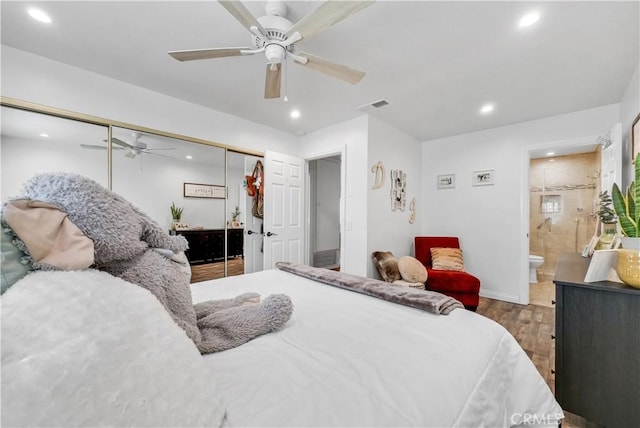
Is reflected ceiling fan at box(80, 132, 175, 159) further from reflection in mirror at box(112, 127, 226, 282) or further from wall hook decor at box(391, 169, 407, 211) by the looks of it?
wall hook decor at box(391, 169, 407, 211)

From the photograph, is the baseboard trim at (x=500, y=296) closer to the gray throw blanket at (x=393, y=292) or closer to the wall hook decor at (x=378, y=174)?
the wall hook decor at (x=378, y=174)

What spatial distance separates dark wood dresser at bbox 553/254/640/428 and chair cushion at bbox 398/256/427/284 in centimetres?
159

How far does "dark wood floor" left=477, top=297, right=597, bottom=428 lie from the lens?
1789 mm

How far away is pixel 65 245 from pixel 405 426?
939mm

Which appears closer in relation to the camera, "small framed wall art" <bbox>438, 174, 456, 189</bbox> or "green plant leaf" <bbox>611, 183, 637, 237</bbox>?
"green plant leaf" <bbox>611, 183, 637, 237</bbox>

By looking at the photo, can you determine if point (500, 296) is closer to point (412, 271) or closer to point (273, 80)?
point (412, 271)

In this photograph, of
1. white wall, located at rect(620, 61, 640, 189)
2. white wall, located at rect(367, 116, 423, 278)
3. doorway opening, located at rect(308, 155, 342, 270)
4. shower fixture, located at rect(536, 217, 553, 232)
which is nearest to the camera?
white wall, located at rect(620, 61, 640, 189)

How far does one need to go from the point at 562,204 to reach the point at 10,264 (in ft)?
21.6

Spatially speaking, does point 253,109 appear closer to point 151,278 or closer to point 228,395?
point 151,278

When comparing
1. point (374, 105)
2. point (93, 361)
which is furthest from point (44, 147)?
point (374, 105)

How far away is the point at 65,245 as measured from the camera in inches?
23.4

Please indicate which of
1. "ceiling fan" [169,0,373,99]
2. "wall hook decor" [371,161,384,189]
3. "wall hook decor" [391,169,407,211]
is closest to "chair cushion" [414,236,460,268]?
"wall hook decor" [391,169,407,211]

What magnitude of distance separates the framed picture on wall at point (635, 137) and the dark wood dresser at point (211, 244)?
13.1 feet

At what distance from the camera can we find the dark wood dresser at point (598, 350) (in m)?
1.20
